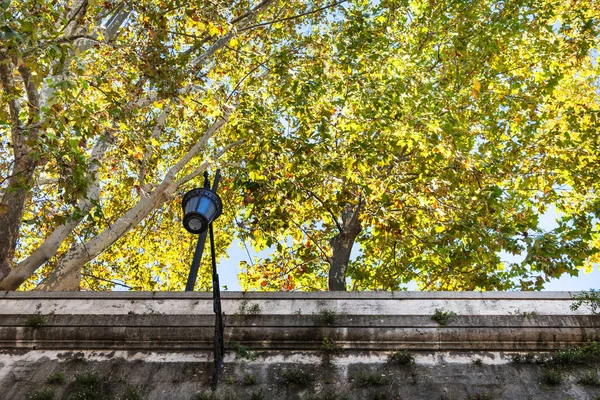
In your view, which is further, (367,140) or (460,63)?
(460,63)

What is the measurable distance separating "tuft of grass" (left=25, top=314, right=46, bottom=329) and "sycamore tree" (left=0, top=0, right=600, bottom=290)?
1.67 meters

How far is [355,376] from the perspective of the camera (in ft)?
18.6

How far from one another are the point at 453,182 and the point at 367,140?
1955mm

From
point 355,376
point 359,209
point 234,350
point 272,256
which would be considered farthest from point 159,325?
point 272,256

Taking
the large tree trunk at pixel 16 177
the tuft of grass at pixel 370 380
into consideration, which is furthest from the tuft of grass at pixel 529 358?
the large tree trunk at pixel 16 177

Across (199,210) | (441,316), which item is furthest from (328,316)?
(199,210)

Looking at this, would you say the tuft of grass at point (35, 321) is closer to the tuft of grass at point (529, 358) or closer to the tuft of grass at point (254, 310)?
the tuft of grass at point (254, 310)

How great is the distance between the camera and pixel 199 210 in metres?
5.42

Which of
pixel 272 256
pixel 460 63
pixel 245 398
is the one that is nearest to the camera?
pixel 245 398

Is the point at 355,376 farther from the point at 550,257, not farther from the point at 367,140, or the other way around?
the point at 367,140

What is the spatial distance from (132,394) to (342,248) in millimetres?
7219

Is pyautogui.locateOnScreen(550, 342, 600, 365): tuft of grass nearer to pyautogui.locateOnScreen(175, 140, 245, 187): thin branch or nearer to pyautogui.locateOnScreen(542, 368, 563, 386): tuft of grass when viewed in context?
pyautogui.locateOnScreen(542, 368, 563, 386): tuft of grass

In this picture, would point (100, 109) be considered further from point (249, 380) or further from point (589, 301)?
point (589, 301)

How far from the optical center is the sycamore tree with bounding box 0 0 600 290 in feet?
29.1
